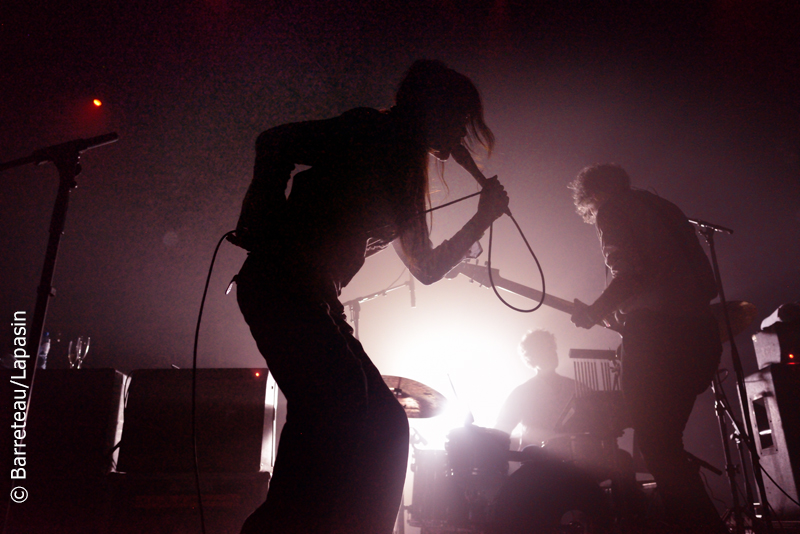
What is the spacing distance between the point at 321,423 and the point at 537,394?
4.06 metres

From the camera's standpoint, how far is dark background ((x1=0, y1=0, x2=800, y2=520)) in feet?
14.3

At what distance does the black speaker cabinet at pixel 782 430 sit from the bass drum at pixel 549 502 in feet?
4.54

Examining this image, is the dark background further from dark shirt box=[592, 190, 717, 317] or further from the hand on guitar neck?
dark shirt box=[592, 190, 717, 317]

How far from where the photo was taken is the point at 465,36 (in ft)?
16.0

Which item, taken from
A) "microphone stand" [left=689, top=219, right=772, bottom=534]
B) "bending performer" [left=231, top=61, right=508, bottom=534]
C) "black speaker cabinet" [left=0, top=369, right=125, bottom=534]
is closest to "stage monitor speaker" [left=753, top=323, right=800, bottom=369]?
"microphone stand" [left=689, top=219, right=772, bottom=534]

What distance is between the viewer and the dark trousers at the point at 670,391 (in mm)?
1802

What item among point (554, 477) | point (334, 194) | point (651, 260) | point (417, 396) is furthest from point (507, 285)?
point (334, 194)

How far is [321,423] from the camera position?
3.29ft

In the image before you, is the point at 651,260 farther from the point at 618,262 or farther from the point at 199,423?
the point at 199,423

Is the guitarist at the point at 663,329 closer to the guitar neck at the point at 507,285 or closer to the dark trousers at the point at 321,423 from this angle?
the guitar neck at the point at 507,285

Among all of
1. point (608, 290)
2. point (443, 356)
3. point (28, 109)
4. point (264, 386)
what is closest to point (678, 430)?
point (608, 290)

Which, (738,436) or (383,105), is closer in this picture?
(738,436)

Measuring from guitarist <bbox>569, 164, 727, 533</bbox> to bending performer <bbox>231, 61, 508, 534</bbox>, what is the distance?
1.05m

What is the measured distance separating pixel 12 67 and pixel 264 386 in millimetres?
3970
